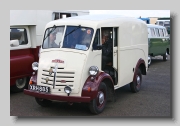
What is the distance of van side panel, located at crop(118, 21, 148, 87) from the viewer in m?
7.62

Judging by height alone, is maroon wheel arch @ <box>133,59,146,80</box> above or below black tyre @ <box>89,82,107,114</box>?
above

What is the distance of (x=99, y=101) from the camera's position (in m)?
6.64

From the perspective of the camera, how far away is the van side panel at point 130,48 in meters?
7.62

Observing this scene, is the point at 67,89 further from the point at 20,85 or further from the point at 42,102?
the point at 20,85

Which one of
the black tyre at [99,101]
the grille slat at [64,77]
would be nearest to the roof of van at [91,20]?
the grille slat at [64,77]

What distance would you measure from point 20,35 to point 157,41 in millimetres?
8812

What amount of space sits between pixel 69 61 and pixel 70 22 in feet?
3.52

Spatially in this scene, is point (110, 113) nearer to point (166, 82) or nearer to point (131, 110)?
point (131, 110)

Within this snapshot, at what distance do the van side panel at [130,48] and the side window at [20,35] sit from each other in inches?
118

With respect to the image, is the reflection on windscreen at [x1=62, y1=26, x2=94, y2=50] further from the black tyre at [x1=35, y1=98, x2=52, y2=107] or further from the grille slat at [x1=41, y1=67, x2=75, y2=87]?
the black tyre at [x1=35, y1=98, x2=52, y2=107]

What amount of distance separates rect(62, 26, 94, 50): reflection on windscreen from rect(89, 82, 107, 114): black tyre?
1.04 metres

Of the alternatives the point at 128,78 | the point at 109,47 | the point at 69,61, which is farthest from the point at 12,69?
the point at 128,78

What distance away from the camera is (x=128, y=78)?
26.7 ft

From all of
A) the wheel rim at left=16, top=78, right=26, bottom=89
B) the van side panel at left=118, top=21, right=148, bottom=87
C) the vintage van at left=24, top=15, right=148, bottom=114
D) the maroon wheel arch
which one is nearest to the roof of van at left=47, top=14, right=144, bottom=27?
the vintage van at left=24, top=15, right=148, bottom=114
